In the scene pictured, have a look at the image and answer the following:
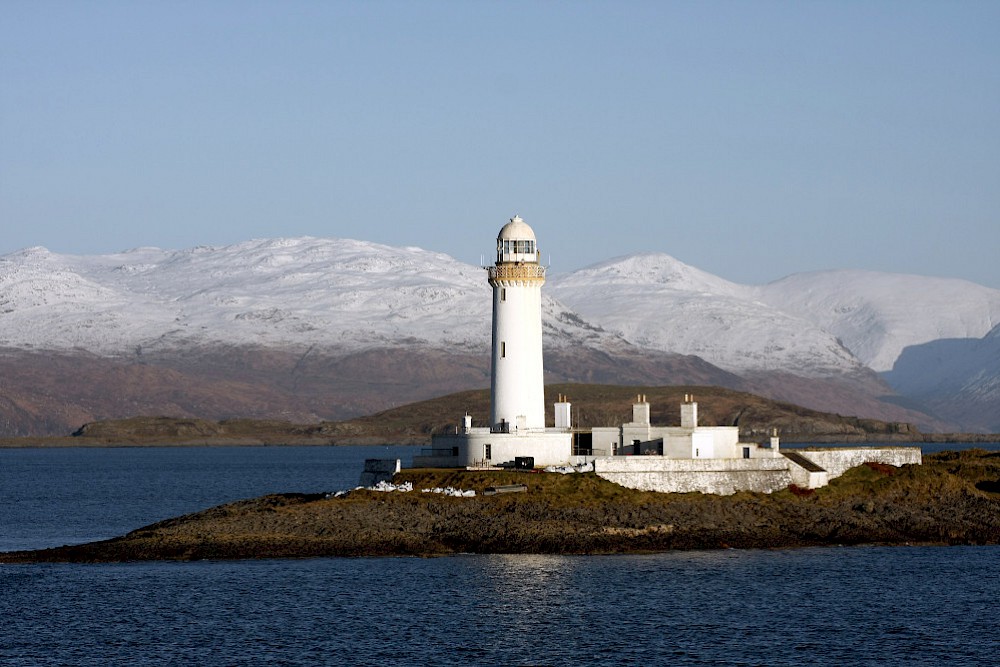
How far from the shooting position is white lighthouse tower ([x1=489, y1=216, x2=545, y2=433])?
77.9 meters

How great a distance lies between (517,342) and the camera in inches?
3068

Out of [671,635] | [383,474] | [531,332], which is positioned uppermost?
[531,332]

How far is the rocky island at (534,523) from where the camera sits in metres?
67.8

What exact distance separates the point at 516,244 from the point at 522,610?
26.4m

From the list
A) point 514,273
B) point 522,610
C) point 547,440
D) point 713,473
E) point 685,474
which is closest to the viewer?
point 522,610

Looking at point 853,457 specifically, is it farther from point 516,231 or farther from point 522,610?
point 522,610

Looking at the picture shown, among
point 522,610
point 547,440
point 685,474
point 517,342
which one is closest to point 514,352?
point 517,342

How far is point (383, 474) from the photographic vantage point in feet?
254

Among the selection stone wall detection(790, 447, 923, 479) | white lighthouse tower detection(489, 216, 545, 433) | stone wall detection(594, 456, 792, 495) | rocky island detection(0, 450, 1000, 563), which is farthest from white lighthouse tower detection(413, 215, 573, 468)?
stone wall detection(790, 447, 923, 479)

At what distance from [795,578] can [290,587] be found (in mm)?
19740

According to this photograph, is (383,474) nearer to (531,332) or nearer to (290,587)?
(531,332)

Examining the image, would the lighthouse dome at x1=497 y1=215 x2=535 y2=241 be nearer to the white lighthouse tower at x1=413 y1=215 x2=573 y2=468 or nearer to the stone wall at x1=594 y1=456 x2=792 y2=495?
the white lighthouse tower at x1=413 y1=215 x2=573 y2=468

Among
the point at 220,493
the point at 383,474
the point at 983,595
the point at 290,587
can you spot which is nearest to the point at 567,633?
the point at 290,587

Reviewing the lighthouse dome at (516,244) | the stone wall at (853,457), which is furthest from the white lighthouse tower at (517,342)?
the stone wall at (853,457)
